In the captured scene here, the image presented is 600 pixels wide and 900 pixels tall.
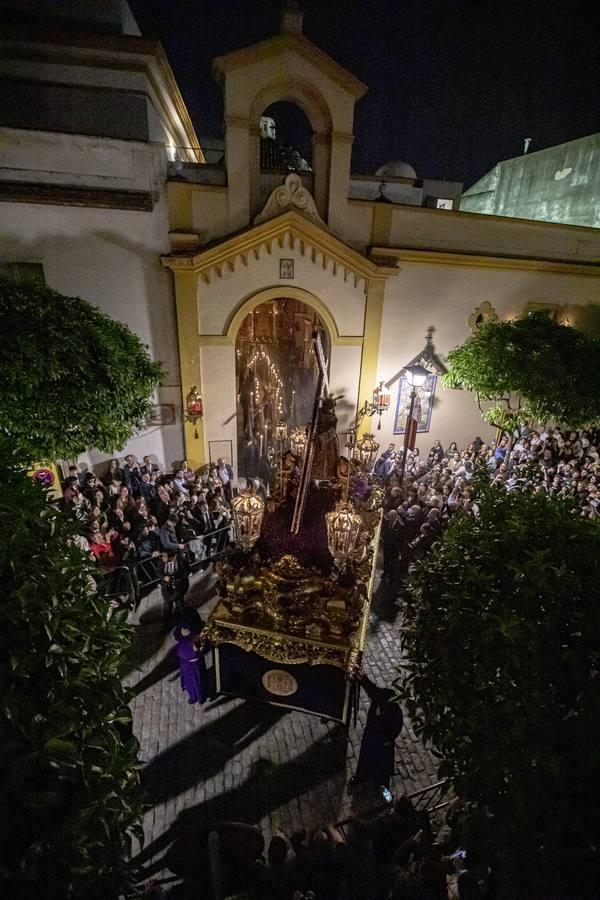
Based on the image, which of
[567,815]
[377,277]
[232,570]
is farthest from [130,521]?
[377,277]

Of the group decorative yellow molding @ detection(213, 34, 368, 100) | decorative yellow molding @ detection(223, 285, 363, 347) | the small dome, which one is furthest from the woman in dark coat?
the small dome

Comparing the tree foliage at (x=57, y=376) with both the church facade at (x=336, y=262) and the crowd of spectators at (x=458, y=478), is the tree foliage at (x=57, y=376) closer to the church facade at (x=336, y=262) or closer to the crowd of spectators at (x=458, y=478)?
the church facade at (x=336, y=262)

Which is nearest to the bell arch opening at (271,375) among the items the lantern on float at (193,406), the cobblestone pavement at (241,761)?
the lantern on float at (193,406)

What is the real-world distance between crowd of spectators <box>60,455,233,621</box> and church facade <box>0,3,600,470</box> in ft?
5.97

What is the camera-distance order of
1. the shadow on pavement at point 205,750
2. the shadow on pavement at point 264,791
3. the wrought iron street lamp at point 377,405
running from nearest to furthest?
the shadow on pavement at point 264,791
the shadow on pavement at point 205,750
the wrought iron street lamp at point 377,405

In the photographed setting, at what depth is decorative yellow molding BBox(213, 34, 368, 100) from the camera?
10445mm

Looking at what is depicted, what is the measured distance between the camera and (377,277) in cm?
1286

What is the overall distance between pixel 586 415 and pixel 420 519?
564 cm

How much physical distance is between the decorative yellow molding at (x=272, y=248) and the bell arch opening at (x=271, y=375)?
1506 mm

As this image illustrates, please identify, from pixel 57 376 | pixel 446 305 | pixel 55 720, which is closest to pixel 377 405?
pixel 446 305

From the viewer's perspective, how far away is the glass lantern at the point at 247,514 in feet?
20.0

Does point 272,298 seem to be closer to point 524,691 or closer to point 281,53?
point 281,53

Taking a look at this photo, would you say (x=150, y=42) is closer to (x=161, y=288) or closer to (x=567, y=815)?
(x=161, y=288)

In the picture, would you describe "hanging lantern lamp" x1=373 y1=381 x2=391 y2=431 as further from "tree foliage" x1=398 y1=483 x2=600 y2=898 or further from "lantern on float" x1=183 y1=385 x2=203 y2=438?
"tree foliage" x1=398 y1=483 x2=600 y2=898
